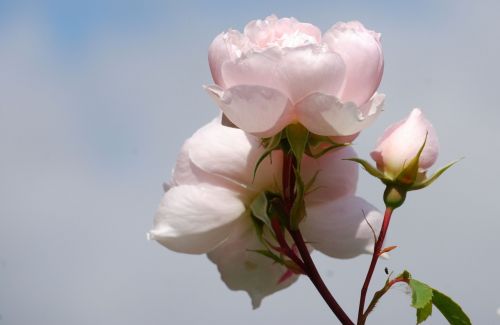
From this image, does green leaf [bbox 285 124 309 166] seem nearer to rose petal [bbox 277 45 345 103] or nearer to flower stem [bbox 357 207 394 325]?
rose petal [bbox 277 45 345 103]

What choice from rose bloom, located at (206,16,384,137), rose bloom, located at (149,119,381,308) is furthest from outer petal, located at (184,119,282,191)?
rose bloom, located at (206,16,384,137)

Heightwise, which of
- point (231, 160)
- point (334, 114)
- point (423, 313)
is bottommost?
point (423, 313)

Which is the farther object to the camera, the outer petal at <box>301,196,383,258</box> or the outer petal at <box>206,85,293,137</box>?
the outer petal at <box>301,196,383,258</box>

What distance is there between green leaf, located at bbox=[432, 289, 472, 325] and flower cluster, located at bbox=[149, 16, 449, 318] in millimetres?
69

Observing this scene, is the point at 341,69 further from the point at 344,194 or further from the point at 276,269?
the point at 276,269

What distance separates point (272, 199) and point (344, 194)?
140 mm

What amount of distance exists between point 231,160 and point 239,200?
0.07m

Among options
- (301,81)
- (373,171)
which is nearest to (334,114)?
(301,81)

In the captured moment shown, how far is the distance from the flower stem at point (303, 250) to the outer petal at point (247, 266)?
116mm

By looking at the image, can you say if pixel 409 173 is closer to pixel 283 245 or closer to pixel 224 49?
pixel 283 245

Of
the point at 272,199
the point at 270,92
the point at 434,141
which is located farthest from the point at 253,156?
the point at 434,141

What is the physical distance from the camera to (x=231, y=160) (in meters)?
1.43

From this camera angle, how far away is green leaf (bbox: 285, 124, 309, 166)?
1311 millimetres

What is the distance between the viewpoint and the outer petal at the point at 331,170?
142 cm
